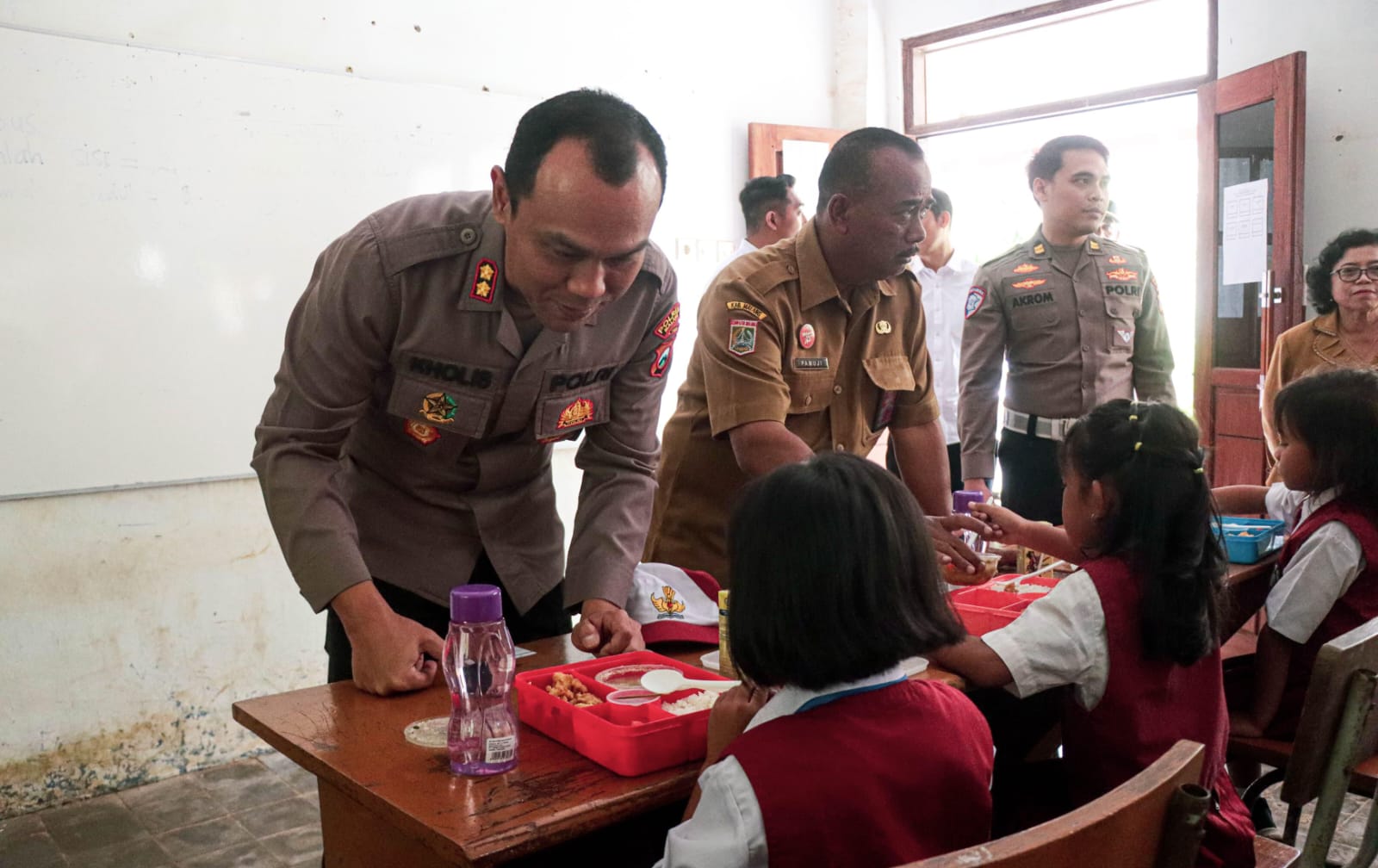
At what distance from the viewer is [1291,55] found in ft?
14.5

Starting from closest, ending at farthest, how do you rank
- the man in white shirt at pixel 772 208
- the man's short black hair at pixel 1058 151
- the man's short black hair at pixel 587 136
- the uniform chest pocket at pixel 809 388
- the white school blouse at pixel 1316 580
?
the man's short black hair at pixel 587 136, the white school blouse at pixel 1316 580, the uniform chest pocket at pixel 809 388, the man's short black hair at pixel 1058 151, the man in white shirt at pixel 772 208

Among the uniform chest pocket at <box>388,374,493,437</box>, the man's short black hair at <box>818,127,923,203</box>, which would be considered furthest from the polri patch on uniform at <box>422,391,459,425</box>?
the man's short black hair at <box>818,127,923,203</box>

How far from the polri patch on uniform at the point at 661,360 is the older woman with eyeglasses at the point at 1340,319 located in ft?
8.68

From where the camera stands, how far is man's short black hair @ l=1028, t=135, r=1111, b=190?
3.59 meters

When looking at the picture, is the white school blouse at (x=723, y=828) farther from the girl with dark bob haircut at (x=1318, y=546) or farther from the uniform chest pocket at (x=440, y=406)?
the girl with dark bob haircut at (x=1318, y=546)

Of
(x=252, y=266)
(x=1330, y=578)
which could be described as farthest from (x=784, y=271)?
(x=252, y=266)

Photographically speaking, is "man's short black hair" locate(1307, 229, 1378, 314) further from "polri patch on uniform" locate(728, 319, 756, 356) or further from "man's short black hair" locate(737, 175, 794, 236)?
"polri patch on uniform" locate(728, 319, 756, 356)

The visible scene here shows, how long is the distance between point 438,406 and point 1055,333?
8.22 feet

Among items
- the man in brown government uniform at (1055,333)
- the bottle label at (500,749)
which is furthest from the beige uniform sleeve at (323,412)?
the man in brown government uniform at (1055,333)

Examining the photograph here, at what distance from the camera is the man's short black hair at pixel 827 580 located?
1127 mm

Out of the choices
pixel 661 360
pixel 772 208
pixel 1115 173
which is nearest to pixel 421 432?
pixel 661 360

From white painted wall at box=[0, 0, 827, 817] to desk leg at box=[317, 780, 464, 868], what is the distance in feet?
7.56

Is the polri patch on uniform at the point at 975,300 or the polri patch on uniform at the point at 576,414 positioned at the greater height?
the polri patch on uniform at the point at 975,300

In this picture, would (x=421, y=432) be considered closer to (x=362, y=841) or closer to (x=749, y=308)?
(x=362, y=841)
